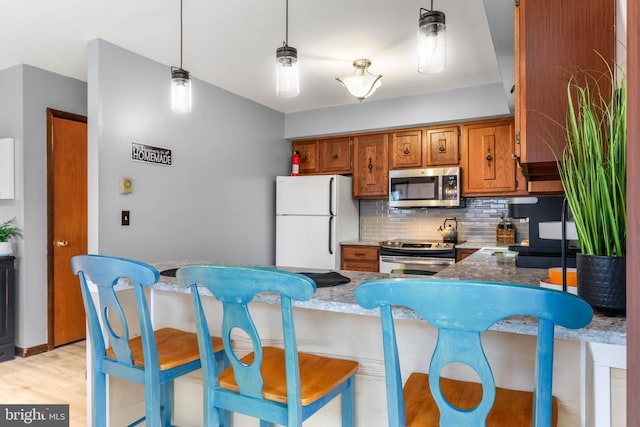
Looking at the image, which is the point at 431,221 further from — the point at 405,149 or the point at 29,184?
the point at 29,184

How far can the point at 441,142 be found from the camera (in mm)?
4184

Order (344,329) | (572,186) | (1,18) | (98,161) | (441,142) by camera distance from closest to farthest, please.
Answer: (572,186), (344,329), (1,18), (98,161), (441,142)

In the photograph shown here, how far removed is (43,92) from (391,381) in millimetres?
3807

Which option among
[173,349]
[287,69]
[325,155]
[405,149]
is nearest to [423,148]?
[405,149]

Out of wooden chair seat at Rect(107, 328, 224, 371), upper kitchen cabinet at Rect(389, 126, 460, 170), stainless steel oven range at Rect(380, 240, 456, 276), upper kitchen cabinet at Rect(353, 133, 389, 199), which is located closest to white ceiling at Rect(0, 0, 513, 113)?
upper kitchen cabinet at Rect(389, 126, 460, 170)

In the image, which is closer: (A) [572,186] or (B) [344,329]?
(A) [572,186]

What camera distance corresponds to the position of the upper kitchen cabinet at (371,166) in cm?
445

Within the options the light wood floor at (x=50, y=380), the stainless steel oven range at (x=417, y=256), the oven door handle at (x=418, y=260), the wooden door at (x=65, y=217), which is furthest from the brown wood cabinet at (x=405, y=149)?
the light wood floor at (x=50, y=380)

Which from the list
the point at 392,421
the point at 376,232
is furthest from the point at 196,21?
the point at 376,232

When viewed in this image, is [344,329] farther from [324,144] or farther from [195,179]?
[324,144]

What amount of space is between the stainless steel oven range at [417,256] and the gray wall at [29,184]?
121 inches

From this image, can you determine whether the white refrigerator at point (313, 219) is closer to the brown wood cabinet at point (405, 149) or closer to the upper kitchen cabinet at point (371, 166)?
the upper kitchen cabinet at point (371, 166)

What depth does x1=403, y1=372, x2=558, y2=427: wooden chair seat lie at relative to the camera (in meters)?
0.98

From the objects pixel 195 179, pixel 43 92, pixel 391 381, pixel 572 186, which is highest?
pixel 43 92
